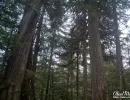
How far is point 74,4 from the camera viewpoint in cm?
688

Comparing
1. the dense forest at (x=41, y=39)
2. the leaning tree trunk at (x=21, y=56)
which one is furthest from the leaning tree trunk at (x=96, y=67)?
the leaning tree trunk at (x=21, y=56)

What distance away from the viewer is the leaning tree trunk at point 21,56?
591 cm

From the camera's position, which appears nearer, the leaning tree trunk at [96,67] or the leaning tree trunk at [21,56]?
the leaning tree trunk at [21,56]

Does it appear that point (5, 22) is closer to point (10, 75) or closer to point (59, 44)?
point (10, 75)

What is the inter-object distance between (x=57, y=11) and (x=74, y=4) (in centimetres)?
204

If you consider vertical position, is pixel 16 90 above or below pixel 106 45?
below

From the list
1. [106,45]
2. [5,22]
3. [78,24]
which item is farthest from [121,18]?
[5,22]

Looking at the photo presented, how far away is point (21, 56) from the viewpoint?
654cm

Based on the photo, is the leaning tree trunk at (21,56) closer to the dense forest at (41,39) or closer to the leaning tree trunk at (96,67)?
the dense forest at (41,39)

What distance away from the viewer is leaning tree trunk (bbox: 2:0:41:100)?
19.4 ft

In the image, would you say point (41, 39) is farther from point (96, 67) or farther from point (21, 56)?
point (96, 67)

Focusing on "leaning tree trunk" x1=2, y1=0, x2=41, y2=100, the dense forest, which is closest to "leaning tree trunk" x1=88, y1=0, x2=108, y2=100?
the dense forest

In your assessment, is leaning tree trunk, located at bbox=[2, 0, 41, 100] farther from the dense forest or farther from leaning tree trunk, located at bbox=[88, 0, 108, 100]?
leaning tree trunk, located at bbox=[88, 0, 108, 100]

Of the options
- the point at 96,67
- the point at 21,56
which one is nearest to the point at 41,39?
the point at 21,56
